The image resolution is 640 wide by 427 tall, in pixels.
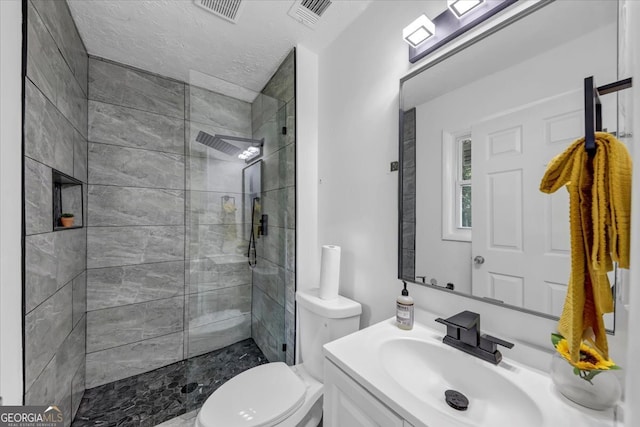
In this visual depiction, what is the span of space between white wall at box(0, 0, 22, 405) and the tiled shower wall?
90 cm

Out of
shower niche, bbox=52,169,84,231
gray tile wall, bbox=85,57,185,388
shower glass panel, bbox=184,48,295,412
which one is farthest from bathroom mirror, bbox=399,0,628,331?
gray tile wall, bbox=85,57,185,388

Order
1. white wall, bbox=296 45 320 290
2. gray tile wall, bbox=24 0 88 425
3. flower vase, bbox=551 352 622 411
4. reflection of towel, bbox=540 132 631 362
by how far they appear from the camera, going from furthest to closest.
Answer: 1. white wall, bbox=296 45 320 290
2. gray tile wall, bbox=24 0 88 425
3. flower vase, bbox=551 352 622 411
4. reflection of towel, bbox=540 132 631 362

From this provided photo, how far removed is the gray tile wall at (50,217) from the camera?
38.7 inches

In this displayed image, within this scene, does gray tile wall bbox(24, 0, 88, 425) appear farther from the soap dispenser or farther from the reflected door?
the reflected door

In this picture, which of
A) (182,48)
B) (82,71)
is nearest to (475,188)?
(182,48)

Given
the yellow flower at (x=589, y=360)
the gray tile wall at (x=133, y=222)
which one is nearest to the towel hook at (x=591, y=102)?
the yellow flower at (x=589, y=360)

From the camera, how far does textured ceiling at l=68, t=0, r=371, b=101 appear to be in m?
1.38

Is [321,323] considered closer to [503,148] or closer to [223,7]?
[503,148]

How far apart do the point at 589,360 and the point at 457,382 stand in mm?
363

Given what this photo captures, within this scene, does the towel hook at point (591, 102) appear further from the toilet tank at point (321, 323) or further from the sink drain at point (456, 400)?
the toilet tank at point (321, 323)

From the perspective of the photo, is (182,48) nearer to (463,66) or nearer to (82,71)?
(82,71)

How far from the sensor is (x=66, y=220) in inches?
54.2

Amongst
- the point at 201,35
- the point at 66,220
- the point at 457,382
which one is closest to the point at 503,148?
the point at 457,382

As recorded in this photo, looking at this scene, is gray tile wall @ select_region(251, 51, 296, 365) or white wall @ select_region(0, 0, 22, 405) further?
gray tile wall @ select_region(251, 51, 296, 365)
